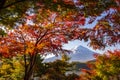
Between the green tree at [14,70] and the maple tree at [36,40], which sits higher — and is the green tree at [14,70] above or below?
below

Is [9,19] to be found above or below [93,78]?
above

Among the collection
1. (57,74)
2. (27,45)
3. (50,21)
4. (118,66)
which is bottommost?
(57,74)

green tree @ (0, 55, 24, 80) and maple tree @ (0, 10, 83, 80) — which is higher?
maple tree @ (0, 10, 83, 80)

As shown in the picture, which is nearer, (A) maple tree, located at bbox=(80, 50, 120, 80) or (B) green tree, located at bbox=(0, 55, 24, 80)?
(A) maple tree, located at bbox=(80, 50, 120, 80)

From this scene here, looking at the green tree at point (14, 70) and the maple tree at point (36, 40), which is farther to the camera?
the green tree at point (14, 70)

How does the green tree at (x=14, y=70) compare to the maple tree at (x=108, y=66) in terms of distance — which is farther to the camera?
the green tree at (x=14, y=70)

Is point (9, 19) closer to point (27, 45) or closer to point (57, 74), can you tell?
point (27, 45)

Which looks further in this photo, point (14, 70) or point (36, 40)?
point (14, 70)

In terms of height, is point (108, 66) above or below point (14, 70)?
above

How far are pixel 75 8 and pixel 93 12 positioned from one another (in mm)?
777

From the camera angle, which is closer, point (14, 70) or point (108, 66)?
point (108, 66)

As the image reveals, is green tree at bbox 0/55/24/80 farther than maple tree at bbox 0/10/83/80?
Yes

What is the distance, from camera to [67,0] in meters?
11.8

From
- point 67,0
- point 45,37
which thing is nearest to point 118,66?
point 45,37
